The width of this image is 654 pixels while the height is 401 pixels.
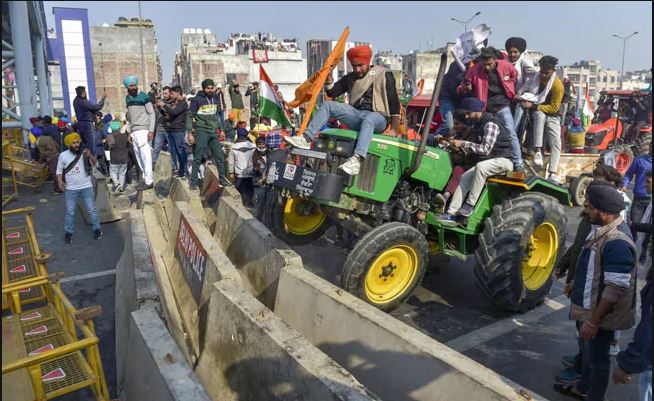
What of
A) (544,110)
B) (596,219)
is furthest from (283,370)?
(544,110)

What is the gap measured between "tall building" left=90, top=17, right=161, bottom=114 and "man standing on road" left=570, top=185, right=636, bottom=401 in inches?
2380

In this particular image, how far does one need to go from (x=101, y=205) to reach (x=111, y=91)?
2238 inches

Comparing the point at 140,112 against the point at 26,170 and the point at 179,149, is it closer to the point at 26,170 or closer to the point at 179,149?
the point at 179,149

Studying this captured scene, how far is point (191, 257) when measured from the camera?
16.9 feet

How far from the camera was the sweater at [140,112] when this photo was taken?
27.7ft

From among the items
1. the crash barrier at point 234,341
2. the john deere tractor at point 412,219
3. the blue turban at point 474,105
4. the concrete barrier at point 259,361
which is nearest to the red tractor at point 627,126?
the john deere tractor at point 412,219

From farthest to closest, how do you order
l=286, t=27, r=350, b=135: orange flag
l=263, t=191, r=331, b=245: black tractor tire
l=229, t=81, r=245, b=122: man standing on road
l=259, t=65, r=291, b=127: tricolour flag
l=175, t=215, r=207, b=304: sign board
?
l=229, t=81, r=245, b=122: man standing on road
l=259, t=65, r=291, b=127: tricolour flag
l=263, t=191, r=331, b=245: black tractor tire
l=286, t=27, r=350, b=135: orange flag
l=175, t=215, r=207, b=304: sign board

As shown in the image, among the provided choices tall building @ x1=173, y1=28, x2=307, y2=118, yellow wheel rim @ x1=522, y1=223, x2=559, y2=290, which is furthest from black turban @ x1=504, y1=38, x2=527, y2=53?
tall building @ x1=173, y1=28, x2=307, y2=118

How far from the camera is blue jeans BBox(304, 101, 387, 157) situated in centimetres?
505

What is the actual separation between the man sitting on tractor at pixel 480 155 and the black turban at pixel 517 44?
2418 mm

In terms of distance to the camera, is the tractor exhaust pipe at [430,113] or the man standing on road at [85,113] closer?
the tractor exhaust pipe at [430,113]

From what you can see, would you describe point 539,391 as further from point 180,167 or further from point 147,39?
point 147,39

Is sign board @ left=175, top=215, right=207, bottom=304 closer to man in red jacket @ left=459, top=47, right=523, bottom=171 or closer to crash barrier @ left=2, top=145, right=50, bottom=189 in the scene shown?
man in red jacket @ left=459, top=47, right=523, bottom=171

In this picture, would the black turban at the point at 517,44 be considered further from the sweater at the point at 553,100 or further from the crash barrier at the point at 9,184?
the crash barrier at the point at 9,184
